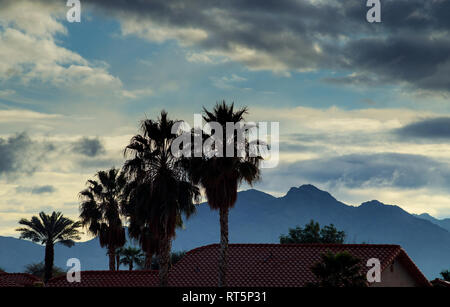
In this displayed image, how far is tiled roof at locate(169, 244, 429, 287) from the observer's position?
3928 cm

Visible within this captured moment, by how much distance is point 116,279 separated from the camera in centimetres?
4569

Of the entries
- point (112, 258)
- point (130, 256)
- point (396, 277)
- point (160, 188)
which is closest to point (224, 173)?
point (160, 188)

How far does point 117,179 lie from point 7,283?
47.8 ft

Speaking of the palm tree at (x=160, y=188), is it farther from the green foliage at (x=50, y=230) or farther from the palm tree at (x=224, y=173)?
the green foliage at (x=50, y=230)

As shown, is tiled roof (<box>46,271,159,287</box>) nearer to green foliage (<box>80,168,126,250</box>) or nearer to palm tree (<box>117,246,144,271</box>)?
green foliage (<box>80,168,126,250</box>)

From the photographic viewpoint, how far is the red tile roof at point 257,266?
1550 inches

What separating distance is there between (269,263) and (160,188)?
10.2m

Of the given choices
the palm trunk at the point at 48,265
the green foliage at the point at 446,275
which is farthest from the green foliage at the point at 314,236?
the palm trunk at the point at 48,265

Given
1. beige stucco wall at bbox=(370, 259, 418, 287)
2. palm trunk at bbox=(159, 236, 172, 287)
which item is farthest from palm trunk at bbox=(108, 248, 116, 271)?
beige stucco wall at bbox=(370, 259, 418, 287)

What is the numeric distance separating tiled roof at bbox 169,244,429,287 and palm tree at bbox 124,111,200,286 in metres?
5.55

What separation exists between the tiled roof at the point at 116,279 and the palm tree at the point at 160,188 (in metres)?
8.38

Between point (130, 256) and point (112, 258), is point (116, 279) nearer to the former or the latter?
point (112, 258)
